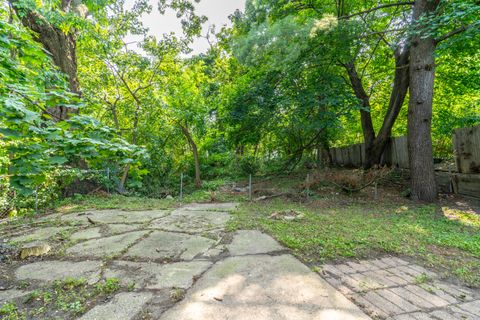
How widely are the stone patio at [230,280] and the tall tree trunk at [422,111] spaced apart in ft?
12.1

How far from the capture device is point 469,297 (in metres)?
1.60

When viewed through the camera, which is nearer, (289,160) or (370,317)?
(370,317)

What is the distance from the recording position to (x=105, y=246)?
8.18 ft

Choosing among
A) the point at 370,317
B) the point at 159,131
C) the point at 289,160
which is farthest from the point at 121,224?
the point at 289,160

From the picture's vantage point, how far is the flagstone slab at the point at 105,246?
232 centimetres

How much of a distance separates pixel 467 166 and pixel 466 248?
3.20 metres

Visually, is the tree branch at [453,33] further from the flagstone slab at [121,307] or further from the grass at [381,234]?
the flagstone slab at [121,307]

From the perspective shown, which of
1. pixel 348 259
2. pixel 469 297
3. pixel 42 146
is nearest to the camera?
pixel 42 146

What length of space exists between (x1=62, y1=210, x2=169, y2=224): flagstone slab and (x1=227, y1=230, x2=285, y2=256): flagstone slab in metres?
1.71

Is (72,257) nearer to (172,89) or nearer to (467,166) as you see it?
(172,89)

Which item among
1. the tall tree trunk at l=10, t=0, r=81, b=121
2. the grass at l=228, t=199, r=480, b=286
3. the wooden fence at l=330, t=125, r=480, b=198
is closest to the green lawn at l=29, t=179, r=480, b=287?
the grass at l=228, t=199, r=480, b=286

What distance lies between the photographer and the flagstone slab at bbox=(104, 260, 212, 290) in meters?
1.71

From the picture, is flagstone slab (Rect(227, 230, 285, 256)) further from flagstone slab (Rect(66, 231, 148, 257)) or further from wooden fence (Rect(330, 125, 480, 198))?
wooden fence (Rect(330, 125, 480, 198))

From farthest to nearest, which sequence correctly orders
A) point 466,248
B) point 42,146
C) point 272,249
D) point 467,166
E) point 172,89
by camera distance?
point 172,89 < point 467,166 < point 466,248 < point 272,249 < point 42,146
